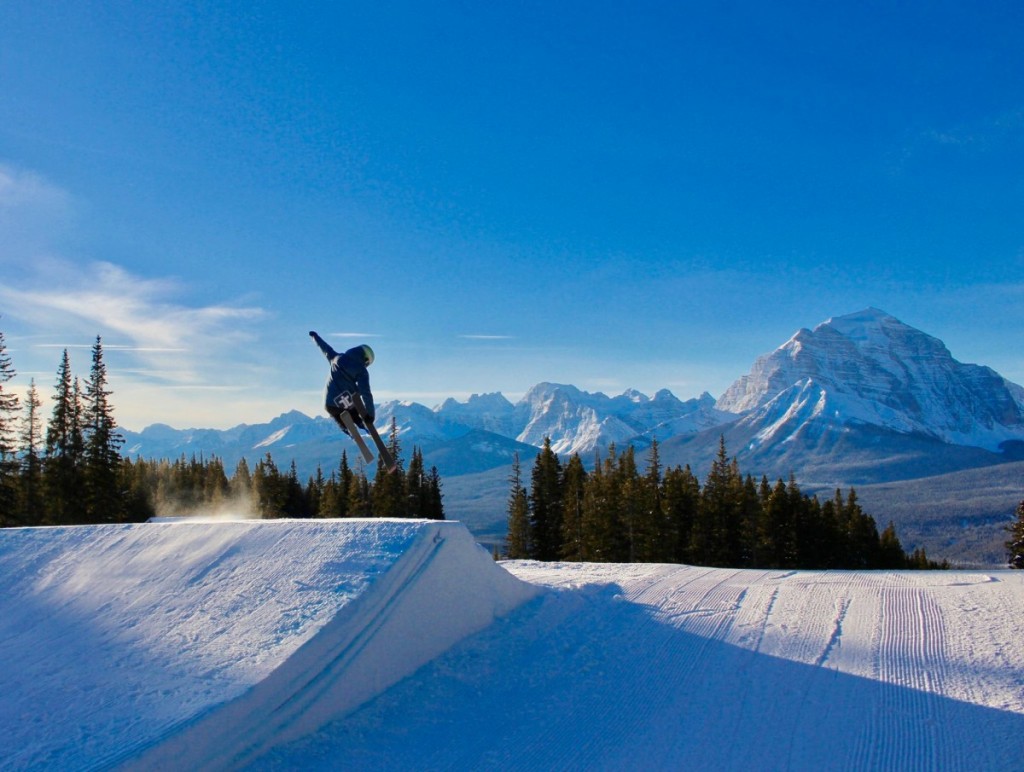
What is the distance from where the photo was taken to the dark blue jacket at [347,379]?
11477 millimetres

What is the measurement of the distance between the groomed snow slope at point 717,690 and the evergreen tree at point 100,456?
3377 cm

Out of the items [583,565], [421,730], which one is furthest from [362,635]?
[583,565]

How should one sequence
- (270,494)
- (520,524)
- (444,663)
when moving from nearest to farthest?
(444,663) < (520,524) < (270,494)

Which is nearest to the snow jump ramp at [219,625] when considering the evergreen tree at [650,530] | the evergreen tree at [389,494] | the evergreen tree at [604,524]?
the evergreen tree at [650,530]

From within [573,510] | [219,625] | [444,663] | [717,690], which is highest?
[219,625]

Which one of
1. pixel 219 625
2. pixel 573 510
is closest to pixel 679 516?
pixel 573 510

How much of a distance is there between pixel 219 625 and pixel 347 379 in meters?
4.76

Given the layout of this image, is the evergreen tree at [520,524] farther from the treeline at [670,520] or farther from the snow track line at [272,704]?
the snow track line at [272,704]

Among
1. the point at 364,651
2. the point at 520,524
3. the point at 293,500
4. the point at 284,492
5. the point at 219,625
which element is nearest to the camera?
the point at 364,651

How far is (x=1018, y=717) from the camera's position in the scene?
6.62 m

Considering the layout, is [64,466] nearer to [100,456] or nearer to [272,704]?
[100,456]

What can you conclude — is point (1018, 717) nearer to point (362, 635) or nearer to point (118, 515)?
point (362, 635)

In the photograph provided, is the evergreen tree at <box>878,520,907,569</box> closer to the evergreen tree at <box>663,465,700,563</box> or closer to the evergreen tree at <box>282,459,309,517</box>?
the evergreen tree at <box>663,465,700,563</box>

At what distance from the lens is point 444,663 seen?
27.7ft
